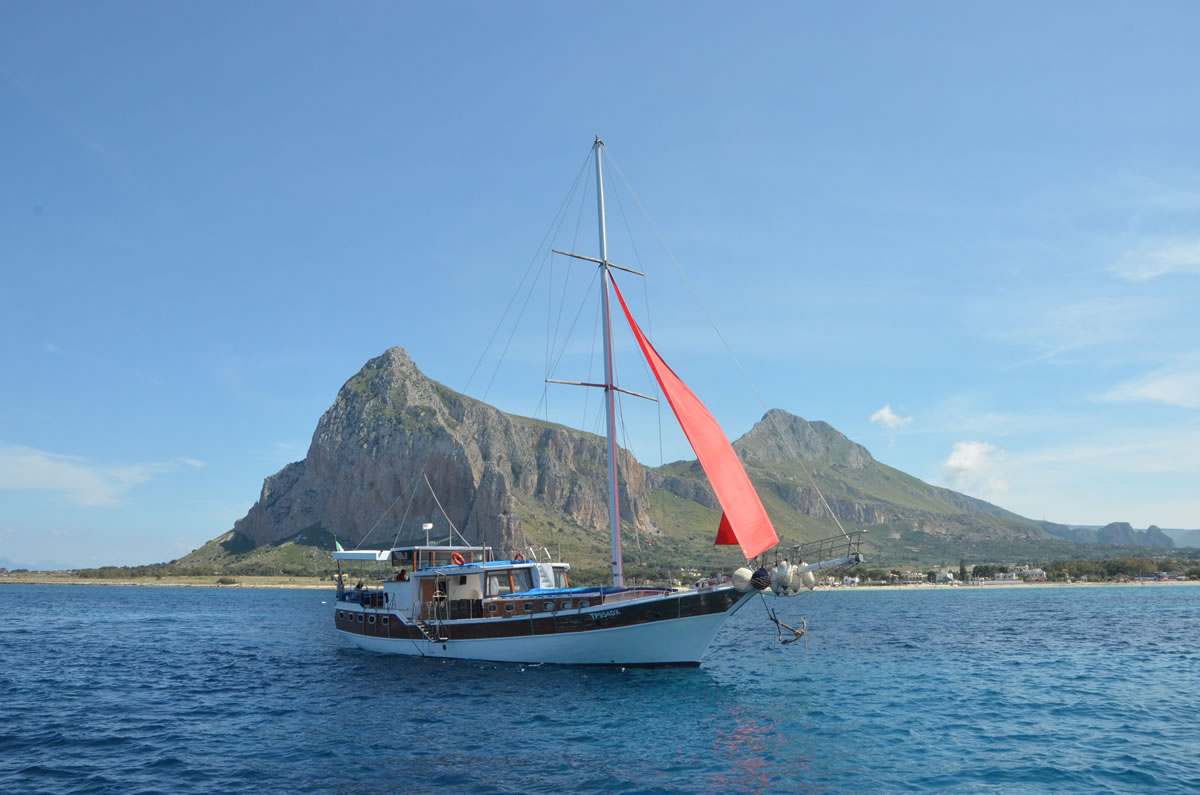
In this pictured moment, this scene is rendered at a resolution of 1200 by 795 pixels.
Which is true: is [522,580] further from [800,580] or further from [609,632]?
[800,580]

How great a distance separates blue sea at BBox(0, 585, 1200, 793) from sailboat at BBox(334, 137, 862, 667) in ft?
4.41

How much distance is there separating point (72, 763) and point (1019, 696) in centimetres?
3156

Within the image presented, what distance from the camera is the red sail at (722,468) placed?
2888 cm

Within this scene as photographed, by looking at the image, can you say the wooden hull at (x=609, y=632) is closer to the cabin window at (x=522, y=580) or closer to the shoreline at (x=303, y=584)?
the cabin window at (x=522, y=580)

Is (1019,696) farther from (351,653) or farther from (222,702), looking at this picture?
(351,653)

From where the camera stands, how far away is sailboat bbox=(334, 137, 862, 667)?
2972 cm

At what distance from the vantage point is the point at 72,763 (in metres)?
20.2

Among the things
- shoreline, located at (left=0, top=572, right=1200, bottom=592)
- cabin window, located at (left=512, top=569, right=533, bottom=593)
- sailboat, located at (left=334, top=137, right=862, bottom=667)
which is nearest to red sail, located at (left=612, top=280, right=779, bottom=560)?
sailboat, located at (left=334, top=137, right=862, bottom=667)

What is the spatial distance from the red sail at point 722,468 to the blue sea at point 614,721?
19.8 ft

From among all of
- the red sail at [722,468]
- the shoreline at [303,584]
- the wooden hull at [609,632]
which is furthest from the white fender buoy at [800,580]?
the shoreline at [303,584]

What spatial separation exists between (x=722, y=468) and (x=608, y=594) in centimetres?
812

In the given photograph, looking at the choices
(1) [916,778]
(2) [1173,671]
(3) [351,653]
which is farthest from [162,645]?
(2) [1173,671]

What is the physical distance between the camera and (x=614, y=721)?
24.3 metres

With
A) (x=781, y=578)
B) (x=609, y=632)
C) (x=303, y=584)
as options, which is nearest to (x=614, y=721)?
(x=609, y=632)
